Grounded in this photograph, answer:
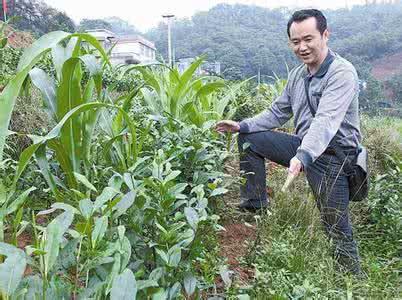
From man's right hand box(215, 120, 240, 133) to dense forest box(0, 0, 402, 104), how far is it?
1392cm

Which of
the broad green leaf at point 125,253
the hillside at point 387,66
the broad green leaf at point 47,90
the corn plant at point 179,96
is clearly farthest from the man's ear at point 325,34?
the hillside at point 387,66

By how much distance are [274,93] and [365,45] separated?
80.7 feet

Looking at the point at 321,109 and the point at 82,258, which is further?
the point at 321,109

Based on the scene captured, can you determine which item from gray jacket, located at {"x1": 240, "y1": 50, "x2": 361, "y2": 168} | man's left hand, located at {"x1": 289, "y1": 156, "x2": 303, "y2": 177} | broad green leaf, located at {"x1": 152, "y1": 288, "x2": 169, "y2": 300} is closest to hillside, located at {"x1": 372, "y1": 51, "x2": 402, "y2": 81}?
gray jacket, located at {"x1": 240, "y1": 50, "x2": 361, "y2": 168}

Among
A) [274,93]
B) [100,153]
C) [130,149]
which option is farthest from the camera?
[274,93]

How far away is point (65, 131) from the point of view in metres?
1.68

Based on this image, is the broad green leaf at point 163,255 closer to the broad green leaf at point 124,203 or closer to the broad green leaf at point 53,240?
the broad green leaf at point 124,203

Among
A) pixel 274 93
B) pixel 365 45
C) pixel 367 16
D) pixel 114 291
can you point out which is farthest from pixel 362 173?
pixel 367 16

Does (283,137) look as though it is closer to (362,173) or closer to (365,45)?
(362,173)

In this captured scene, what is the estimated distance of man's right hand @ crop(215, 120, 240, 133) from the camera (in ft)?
8.32

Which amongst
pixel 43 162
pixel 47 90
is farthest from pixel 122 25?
pixel 43 162

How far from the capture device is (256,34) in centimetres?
2909

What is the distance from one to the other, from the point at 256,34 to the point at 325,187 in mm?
27751

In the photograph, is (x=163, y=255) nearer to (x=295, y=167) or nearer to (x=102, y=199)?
(x=102, y=199)
